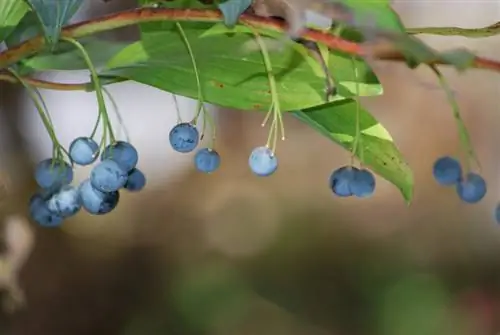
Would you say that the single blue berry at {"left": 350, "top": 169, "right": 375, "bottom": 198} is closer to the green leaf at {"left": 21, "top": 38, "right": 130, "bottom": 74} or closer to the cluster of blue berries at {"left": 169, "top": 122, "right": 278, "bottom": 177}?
the cluster of blue berries at {"left": 169, "top": 122, "right": 278, "bottom": 177}

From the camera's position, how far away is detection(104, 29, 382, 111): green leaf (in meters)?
0.43

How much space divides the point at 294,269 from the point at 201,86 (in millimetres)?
977

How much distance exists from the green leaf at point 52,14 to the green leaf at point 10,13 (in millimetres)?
55

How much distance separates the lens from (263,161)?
1.35ft

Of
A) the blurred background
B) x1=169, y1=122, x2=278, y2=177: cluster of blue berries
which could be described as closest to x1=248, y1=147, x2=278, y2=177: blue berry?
x1=169, y1=122, x2=278, y2=177: cluster of blue berries

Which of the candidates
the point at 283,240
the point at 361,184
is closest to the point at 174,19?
the point at 361,184

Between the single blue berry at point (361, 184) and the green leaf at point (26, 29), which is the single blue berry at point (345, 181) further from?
the green leaf at point (26, 29)

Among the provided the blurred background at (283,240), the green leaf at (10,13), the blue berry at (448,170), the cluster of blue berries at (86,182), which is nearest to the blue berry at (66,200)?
the cluster of blue berries at (86,182)

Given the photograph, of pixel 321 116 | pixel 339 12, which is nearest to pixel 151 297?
pixel 321 116

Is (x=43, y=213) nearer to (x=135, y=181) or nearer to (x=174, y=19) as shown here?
(x=135, y=181)

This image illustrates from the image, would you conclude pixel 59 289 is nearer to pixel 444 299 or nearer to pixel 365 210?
pixel 365 210

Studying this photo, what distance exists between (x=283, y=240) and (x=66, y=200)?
92 centimetres

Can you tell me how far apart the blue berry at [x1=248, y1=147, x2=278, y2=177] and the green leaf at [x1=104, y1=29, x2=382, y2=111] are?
0.09 ft

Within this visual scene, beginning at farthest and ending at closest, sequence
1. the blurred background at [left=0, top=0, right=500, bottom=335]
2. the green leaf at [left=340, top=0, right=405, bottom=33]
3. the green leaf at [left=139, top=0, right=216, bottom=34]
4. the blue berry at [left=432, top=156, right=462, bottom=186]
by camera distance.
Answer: the blurred background at [left=0, top=0, right=500, bottom=335] < the blue berry at [left=432, top=156, right=462, bottom=186] < the green leaf at [left=139, top=0, right=216, bottom=34] < the green leaf at [left=340, top=0, right=405, bottom=33]
